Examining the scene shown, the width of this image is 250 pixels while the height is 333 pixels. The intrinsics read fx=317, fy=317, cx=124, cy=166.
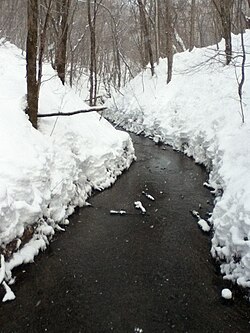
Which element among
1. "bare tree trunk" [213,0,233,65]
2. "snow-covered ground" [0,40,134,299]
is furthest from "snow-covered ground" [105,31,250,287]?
"snow-covered ground" [0,40,134,299]

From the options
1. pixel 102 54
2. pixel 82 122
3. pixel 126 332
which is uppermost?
pixel 102 54

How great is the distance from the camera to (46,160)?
757cm

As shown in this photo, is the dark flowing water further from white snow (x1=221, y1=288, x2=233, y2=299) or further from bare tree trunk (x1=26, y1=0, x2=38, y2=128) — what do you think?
bare tree trunk (x1=26, y1=0, x2=38, y2=128)

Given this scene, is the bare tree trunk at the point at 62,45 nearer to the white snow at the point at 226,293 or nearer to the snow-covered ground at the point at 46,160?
the snow-covered ground at the point at 46,160

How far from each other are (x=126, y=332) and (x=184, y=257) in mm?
2221

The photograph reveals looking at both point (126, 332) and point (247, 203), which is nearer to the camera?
point (126, 332)

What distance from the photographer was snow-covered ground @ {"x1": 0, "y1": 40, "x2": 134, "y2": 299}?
5953mm

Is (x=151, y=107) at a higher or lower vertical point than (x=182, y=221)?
higher

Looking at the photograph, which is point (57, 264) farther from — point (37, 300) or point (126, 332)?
point (126, 332)

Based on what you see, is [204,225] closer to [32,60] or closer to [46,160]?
[46,160]

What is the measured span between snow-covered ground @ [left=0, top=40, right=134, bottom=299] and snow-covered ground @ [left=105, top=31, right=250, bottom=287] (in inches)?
126

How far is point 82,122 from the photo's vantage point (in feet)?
35.8

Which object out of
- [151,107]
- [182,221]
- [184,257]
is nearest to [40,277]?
[184,257]

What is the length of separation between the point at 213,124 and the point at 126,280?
7.89 metres
